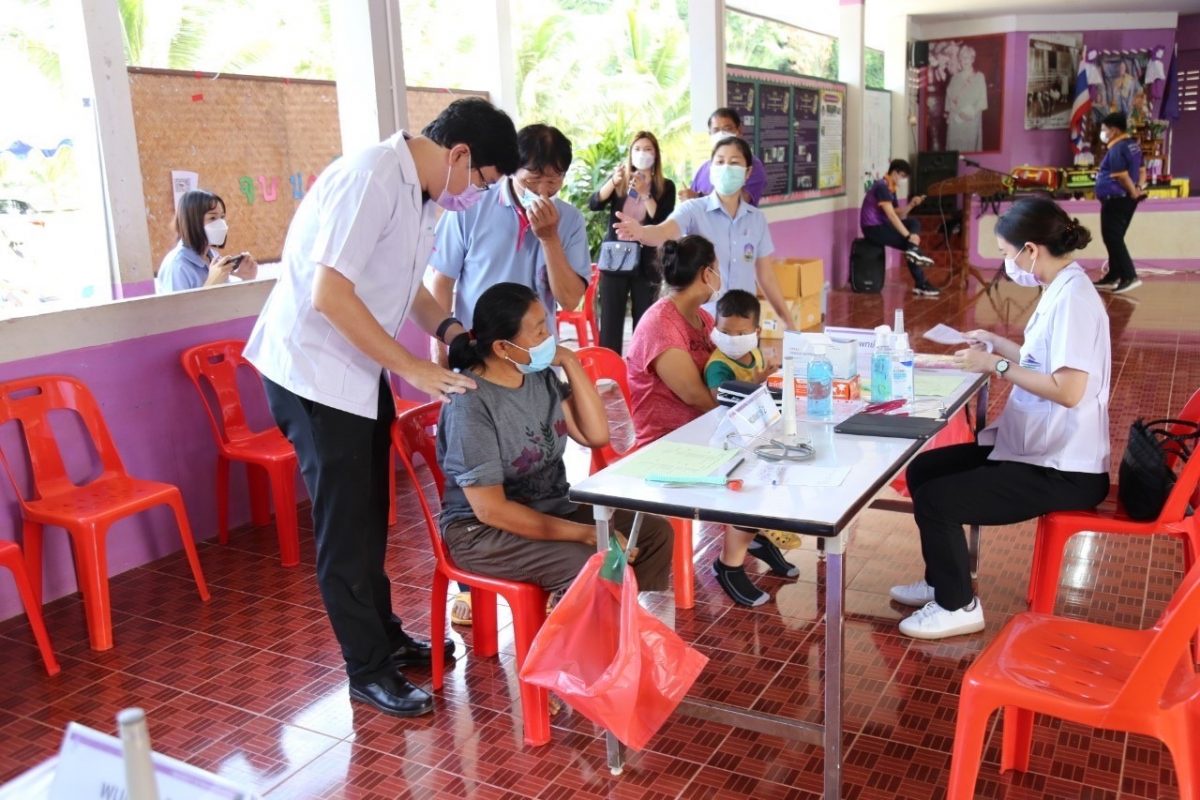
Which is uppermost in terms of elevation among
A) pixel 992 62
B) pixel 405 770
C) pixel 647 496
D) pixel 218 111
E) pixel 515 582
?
pixel 992 62

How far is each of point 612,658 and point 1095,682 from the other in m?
0.93

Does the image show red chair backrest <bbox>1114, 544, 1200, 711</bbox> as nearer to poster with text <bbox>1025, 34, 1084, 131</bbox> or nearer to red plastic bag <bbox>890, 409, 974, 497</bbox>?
red plastic bag <bbox>890, 409, 974, 497</bbox>

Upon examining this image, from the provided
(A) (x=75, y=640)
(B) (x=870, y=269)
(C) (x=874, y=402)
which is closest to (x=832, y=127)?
(B) (x=870, y=269)

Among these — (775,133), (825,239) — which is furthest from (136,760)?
(825,239)

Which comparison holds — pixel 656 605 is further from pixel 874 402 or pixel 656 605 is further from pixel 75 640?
pixel 75 640

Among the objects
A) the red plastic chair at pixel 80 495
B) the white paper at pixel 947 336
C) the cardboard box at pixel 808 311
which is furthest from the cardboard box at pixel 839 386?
the cardboard box at pixel 808 311

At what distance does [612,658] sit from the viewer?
7.48 feet

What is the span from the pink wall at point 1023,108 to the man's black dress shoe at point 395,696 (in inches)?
505

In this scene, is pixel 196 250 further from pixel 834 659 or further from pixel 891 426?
pixel 834 659

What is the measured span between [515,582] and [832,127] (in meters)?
8.98

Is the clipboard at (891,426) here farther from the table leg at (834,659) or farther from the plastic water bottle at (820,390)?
the table leg at (834,659)

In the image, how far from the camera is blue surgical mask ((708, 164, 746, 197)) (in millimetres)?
4355

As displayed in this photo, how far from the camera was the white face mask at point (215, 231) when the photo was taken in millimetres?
4176

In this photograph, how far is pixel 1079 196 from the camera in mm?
11344
